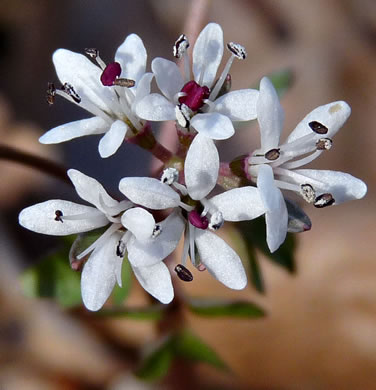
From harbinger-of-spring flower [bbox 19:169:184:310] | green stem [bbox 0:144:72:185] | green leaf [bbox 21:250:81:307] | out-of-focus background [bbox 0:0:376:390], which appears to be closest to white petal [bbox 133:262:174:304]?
harbinger-of-spring flower [bbox 19:169:184:310]

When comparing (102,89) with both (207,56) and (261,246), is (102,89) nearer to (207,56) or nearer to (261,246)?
(207,56)

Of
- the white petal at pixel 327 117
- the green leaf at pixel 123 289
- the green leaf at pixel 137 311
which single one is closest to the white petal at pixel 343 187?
the white petal at pixel 327 117

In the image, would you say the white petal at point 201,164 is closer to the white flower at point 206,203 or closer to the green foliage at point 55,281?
the white flower at point 206,203

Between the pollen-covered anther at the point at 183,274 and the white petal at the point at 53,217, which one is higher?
the pollen-covered anther at the point at 183,274

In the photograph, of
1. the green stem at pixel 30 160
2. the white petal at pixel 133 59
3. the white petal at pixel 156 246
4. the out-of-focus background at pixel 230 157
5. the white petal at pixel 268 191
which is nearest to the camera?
the white petal at pixel 268 191

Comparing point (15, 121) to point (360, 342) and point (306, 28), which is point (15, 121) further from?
point (360, 342)

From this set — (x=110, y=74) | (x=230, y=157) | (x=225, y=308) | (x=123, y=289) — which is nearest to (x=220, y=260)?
(x=110, y=74)
